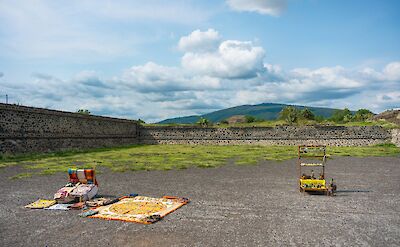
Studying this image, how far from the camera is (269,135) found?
36.4 metres

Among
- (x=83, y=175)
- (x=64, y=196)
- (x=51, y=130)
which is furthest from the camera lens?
(x=51, y=130)

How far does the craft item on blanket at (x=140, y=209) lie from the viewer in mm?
7414

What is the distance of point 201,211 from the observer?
803 centimetres

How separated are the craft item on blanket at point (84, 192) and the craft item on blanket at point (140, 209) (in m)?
0.98

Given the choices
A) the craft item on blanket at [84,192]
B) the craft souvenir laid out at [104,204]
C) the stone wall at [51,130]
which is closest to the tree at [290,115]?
the stone wall at [51,130]

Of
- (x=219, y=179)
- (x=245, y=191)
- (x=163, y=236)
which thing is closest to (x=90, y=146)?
(x=219, y=179)

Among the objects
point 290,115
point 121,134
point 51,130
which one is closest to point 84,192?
point 51,130

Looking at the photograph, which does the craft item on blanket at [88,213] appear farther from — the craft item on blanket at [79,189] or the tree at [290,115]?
the tree at [290,115]

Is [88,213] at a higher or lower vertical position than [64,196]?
lower

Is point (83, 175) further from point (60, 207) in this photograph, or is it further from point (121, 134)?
point (121, 134)

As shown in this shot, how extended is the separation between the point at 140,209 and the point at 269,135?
98.2 feet

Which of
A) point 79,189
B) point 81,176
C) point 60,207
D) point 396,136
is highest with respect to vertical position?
point 396,136

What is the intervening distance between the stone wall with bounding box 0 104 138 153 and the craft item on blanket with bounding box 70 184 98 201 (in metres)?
14.6

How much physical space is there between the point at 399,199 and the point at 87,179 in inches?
389
